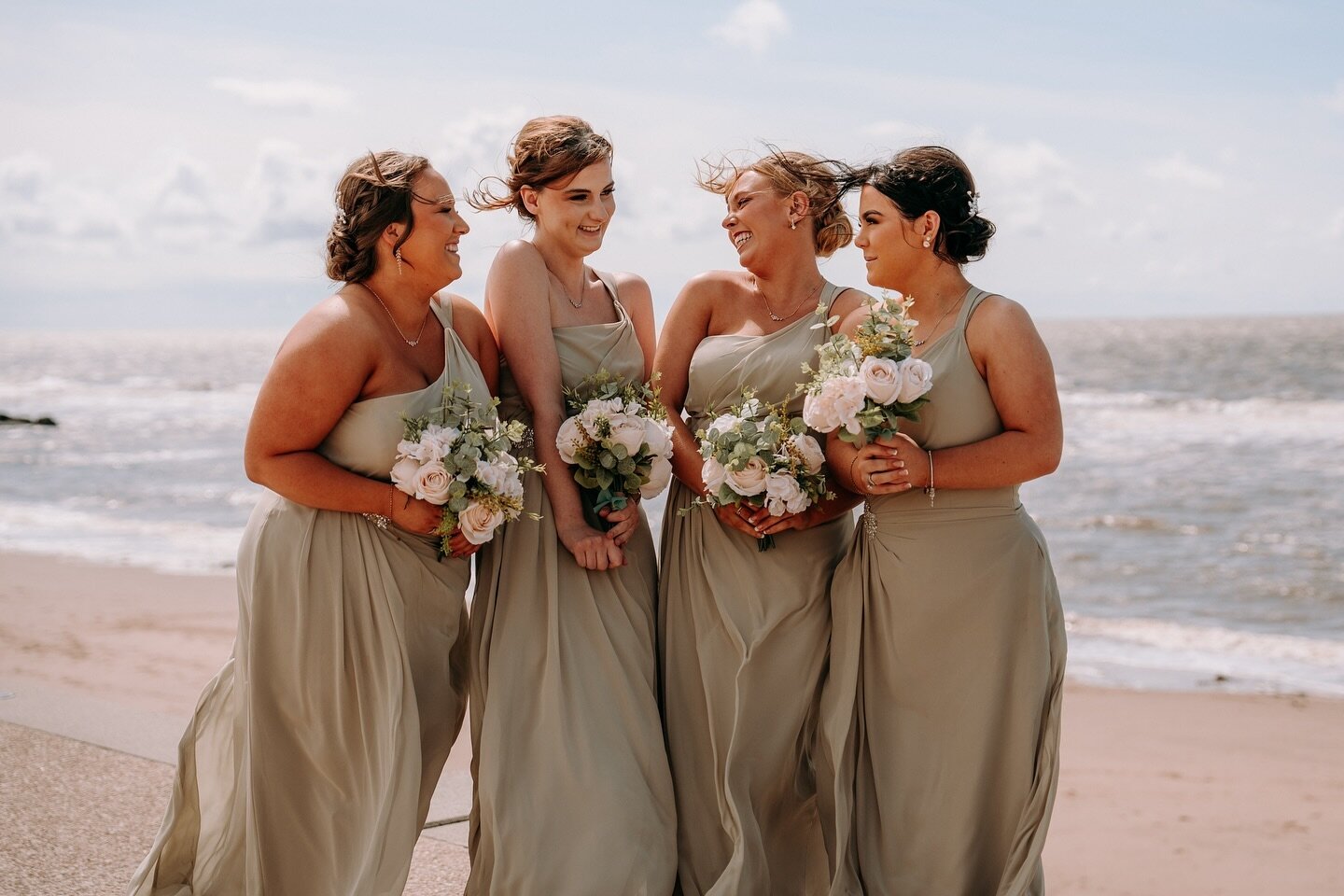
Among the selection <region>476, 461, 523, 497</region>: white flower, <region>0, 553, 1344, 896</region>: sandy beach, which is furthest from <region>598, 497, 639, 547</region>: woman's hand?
<region>0, 553, 1344, 896</region>: sandy beach

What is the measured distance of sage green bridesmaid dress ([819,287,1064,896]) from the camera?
417 centimetres

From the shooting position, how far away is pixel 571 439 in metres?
4.38

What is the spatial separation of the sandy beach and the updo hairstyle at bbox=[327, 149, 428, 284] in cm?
227

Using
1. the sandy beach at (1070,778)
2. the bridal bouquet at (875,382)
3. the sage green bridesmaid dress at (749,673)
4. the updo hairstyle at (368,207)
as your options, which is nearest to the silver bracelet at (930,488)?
the bridal bouquet at (875,382)

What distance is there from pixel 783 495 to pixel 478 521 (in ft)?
3.16

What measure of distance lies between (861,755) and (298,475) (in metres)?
2.04

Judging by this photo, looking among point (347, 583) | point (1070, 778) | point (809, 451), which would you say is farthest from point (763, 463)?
point (1070, 778)

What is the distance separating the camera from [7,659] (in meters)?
9.99

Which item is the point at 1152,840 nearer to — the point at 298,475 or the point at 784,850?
the point at 784,850

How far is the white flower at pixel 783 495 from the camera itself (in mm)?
4164

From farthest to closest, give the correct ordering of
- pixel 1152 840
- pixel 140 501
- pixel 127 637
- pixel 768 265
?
pixel 140 501 → pixel 127 637 → pixel 1152 840 → pixel 768 265

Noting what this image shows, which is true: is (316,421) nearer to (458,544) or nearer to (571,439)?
(458,544)

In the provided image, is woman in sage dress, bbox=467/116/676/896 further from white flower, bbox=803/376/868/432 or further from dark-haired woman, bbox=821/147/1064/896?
white flower, bbox=803/376/868/432

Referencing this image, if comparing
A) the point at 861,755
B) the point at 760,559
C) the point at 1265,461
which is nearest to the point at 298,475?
the point at 760,559
